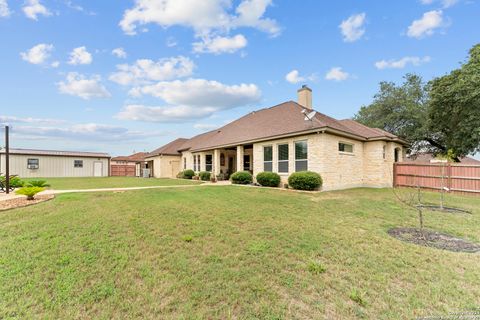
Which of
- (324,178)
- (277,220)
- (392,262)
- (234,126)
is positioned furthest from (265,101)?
(392,262)

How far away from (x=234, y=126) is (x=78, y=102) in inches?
517

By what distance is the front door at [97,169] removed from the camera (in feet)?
94.2

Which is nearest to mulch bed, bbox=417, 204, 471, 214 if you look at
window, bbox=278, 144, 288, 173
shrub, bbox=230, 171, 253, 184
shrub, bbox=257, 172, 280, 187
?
window, bbox=278, 144, 288, 173

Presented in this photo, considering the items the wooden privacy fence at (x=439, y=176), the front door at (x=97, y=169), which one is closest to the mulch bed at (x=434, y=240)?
the wooden privacy fence at (x=439, y=176)

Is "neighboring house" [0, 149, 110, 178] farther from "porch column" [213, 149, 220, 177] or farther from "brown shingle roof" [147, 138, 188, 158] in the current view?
"porch column" [213, 149, 220, 177]

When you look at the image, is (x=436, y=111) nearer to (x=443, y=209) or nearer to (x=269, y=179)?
(x=443, y=209)

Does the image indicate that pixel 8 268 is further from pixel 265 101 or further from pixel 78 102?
pixel 265 101

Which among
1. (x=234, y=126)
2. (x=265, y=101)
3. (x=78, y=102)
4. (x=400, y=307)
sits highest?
(x=265, y=101)

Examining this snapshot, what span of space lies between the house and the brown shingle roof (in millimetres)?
8659

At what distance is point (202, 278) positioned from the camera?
3084 millimetres

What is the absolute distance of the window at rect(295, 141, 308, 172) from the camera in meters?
13.0

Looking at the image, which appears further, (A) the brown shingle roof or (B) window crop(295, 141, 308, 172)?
(A) the brown shingle roof

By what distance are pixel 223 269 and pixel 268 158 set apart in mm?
12347

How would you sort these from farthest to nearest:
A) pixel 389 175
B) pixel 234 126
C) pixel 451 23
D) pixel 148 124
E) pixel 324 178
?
pixel 148 124
pixel 234 126
pixel 389 175
pixel 324 178
pixel 451 23
